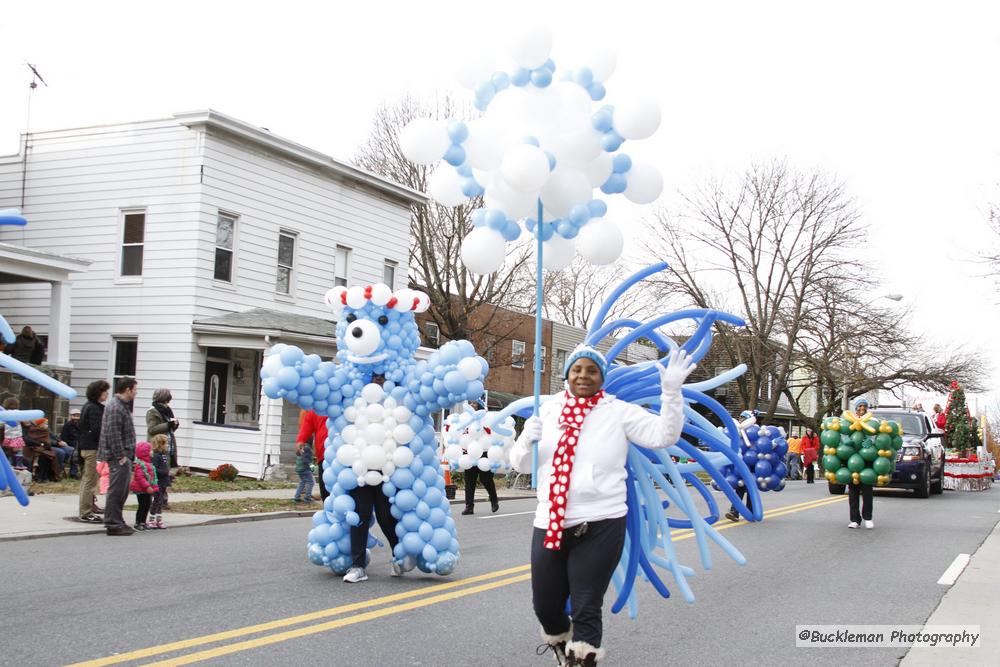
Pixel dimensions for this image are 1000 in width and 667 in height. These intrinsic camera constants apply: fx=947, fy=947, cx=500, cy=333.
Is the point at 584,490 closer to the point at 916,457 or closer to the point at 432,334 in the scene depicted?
the point at 916,457

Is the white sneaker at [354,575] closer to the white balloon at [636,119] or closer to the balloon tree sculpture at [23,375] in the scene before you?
the balloon tree sculpture at [23,375]

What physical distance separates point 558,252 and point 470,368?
2121 millimetres

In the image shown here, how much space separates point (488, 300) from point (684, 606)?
25338mm

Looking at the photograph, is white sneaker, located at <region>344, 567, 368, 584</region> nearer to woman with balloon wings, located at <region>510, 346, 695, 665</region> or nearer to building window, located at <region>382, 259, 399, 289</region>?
woman with balloon wings, located at <region>510, 346, 695, 665</region>

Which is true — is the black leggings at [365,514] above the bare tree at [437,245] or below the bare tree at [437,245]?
below

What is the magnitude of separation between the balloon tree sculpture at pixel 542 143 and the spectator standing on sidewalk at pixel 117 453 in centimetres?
662

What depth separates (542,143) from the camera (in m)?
5.30

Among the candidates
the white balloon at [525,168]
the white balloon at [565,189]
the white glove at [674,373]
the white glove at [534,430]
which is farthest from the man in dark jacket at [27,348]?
the white glove at [674,373]

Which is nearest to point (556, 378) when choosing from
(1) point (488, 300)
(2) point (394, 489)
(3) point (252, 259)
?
(1) point (488, 300)

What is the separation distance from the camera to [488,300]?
32469 mm

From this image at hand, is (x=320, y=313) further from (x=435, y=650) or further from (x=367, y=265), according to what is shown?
(x=435, y=650)

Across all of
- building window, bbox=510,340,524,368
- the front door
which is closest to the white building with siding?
the front door

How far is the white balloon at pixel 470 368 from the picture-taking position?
775 centimetres

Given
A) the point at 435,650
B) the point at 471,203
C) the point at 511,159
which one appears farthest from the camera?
the point at 471,203
